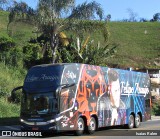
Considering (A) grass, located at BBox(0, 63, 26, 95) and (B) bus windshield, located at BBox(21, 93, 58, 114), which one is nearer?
(B) bus windshield, located at BBox(21, 93, 58, 114)

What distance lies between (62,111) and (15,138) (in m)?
2.27

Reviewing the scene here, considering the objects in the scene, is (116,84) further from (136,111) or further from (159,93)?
(159,93)

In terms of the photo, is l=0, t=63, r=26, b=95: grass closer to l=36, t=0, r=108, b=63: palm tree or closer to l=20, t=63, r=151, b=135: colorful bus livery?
l=36, t=0, r=108, b=63: palm tree

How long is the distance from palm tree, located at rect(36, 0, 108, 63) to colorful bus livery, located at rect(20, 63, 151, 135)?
939 cm

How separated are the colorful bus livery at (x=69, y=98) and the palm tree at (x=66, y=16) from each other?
30.8ft

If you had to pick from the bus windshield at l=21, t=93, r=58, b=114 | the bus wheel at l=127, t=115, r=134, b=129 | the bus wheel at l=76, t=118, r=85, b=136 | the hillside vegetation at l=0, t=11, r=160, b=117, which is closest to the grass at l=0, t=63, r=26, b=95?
the hillside vegetation at l=0, t=11, r=160, b=117

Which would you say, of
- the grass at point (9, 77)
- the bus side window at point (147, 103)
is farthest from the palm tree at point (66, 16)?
the bus side window at point (147, 103)

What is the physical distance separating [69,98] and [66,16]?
14097 mm

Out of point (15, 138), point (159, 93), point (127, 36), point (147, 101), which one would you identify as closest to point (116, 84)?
point (147, 101)

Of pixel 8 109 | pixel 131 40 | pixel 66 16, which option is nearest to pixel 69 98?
→ pixel 8 109

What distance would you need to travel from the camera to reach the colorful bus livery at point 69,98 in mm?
17406

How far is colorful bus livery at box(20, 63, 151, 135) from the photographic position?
17406mm

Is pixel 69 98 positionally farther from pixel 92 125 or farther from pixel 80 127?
pixel 92 125

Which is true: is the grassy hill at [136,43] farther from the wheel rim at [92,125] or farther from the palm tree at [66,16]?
the wheel rim at [92,125]
